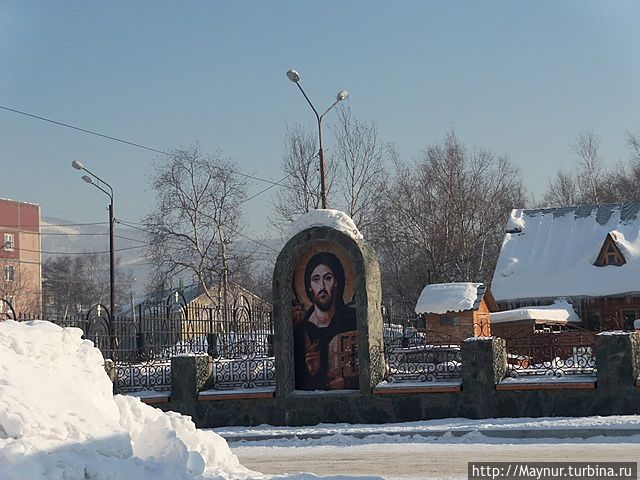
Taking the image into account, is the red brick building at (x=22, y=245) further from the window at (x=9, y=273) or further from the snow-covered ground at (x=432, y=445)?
the snow-covered ground at (x=432, y=445)

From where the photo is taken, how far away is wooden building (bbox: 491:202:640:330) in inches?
1575

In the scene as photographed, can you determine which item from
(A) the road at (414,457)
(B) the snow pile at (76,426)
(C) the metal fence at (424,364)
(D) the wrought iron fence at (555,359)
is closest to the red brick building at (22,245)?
(C) the metal fence at (424,364)

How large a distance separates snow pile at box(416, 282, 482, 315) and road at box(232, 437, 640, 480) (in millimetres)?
13845

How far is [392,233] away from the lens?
2072 inches

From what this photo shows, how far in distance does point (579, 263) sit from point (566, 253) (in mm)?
1039

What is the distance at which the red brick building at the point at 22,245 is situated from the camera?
75375 millimetres

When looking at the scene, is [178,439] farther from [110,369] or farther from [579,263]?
[579,263]

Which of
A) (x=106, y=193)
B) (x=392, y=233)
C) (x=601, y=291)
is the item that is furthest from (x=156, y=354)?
(x=392, y=233)

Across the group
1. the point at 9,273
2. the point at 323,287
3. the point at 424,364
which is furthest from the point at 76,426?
the point at 9,273

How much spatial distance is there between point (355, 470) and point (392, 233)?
40542 mm

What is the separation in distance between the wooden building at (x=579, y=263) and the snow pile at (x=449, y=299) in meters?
11.8

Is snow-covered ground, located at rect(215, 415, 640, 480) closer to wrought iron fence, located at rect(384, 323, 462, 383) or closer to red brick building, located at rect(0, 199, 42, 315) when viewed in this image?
wrought iron fence, located at rect(384, 323, 462, 383)

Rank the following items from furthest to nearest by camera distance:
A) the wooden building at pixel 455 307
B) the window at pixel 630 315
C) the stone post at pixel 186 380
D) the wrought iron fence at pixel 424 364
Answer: the window at pixel 630 315 → the wooden building at pixel 455 307 → the stone post at pixel 186 380 → the wrought iron fence at pixel 424 364

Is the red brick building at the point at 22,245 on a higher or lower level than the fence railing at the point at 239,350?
higher
